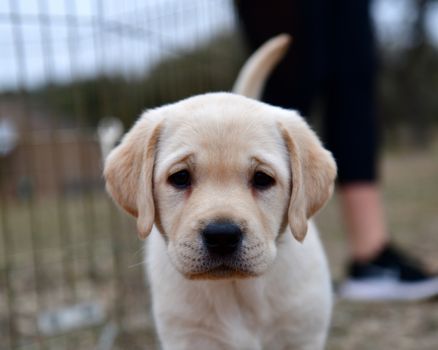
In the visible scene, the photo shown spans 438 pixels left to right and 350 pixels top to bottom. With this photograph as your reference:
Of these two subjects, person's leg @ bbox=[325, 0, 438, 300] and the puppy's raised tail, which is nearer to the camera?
the puppy's raised tail

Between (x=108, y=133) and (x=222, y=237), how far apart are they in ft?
6.39

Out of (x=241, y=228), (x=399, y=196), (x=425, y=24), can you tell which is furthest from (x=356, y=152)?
(x=425, y=24)

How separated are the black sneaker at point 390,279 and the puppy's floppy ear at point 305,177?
6.53 ft

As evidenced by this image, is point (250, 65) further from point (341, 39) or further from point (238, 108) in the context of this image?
point (341, 39)

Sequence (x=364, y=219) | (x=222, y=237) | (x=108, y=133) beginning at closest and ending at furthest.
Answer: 1. (x=222, y=237)
2. (x=108, y=133)
3. (x=364, y=219)

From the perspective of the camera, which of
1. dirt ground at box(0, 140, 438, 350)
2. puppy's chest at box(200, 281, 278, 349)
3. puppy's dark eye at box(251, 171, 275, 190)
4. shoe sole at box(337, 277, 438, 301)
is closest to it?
puppy's dark eye at box(251, 171, 275, 190)

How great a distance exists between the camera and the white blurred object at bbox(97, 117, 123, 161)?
3.54m

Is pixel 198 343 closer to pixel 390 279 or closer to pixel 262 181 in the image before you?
pixel 262 181

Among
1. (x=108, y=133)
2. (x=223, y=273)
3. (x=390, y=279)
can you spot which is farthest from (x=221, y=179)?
(x=390, y=279)

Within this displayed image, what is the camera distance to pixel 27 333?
3840 millimetres

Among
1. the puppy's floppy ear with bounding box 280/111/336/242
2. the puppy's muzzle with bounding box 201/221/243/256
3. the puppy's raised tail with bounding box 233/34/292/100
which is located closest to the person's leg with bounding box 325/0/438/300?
the puppy's raised tail with bounding box 233/34/292/100

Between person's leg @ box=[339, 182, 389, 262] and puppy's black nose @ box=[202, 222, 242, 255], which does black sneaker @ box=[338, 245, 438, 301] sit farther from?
puppy's black nose @ box=[202, 222, 242, 255]

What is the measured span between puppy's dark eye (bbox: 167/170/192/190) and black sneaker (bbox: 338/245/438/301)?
2.24m

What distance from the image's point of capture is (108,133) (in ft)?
11.7
